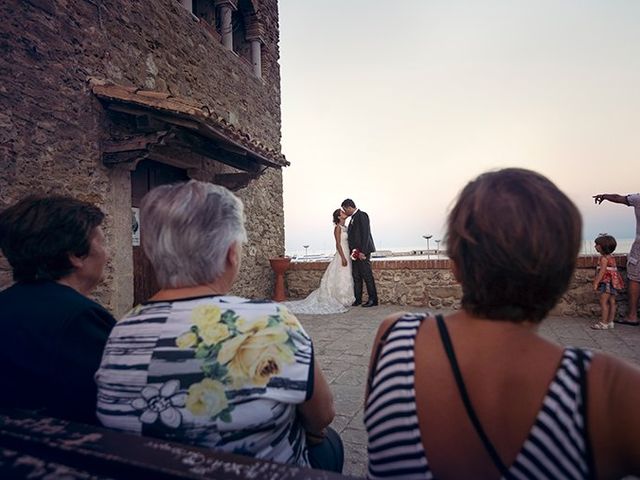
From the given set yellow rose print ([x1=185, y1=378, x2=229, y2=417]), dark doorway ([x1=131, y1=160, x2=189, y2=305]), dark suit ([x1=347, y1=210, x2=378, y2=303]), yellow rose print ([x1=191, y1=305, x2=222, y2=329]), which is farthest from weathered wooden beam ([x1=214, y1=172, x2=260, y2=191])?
yellow rose print ([x1=185, y1=378, x2=229, y2=417])

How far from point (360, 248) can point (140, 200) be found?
4.01 m

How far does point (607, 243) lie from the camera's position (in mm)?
4863

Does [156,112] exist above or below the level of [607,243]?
above

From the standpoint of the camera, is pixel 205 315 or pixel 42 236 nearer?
pixel 205 315

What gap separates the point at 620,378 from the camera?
64cm

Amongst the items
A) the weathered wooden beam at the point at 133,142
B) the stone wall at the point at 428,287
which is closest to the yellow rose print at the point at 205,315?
the weathered wooden beam at the point at 133,142

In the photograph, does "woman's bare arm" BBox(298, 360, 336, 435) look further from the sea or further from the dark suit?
the dark suit

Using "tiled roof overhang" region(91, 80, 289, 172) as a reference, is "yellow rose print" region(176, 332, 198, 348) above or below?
below

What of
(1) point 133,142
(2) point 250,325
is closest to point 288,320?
(2) point 250,325

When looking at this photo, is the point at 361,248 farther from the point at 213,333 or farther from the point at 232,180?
the point at 213,333

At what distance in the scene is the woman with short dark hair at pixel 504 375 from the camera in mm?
661

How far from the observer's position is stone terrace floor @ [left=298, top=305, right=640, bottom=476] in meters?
2.23

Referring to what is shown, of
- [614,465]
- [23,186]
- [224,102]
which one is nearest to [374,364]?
[614,465]

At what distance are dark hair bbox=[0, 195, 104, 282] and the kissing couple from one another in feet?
19.0
